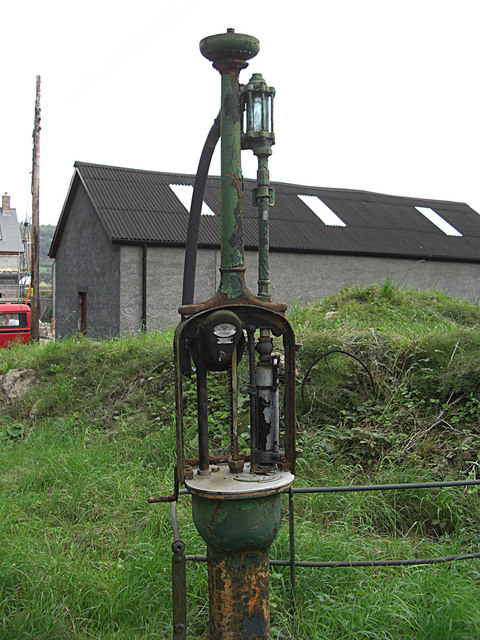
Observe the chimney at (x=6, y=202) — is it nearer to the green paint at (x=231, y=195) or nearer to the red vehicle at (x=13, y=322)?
the red vehicle at (x=13, y=322)

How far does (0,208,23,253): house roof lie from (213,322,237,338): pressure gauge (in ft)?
126

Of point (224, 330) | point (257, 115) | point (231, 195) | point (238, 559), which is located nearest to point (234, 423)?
point (224, 330)

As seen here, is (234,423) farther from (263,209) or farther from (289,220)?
(289,220)

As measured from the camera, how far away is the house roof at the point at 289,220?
557 inches

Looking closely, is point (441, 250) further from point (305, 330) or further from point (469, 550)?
point (469, 550)

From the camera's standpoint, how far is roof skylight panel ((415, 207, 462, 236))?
1878 centimetres

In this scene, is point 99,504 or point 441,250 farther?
point 441,250

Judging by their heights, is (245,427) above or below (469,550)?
above

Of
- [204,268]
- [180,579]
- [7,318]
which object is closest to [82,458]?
[180,579]

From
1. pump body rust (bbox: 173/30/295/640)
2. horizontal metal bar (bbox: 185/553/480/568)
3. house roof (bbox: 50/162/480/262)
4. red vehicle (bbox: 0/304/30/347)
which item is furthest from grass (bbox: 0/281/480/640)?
red vehicle (bbox: 0/304/30/347)

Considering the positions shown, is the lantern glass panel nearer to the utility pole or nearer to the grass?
the grass

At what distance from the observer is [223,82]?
2.82 meters

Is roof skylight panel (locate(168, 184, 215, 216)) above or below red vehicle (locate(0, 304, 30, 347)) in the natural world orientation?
above

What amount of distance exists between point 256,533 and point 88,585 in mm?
1448
